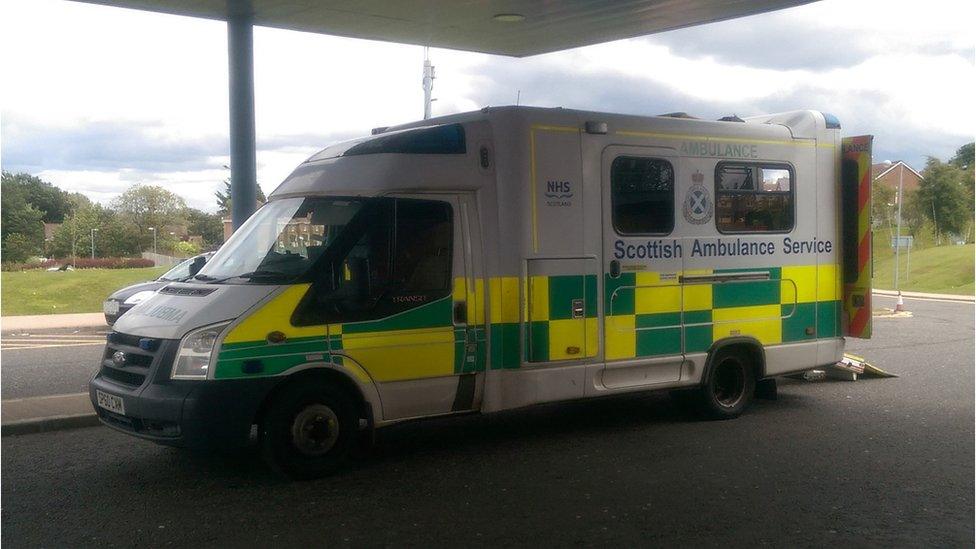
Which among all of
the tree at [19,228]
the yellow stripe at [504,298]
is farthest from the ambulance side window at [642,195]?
the tree at [19,228]

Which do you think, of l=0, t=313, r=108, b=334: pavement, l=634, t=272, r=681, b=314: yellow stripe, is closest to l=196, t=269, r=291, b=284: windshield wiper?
l=634, t=272, r=681, b=314: yellow stripe

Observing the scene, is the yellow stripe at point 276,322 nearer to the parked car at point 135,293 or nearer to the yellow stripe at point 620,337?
the yellow stripe at point 620,337

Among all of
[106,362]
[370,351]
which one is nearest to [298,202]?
[370,351]

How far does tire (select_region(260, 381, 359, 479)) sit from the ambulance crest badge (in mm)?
3680

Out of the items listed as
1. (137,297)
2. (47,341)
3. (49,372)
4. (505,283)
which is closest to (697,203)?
(505,283)

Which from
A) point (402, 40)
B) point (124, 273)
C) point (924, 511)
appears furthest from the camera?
point (124, 273)

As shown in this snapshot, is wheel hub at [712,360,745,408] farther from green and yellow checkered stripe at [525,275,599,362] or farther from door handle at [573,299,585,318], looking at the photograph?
door handle at [573,299,585,318]

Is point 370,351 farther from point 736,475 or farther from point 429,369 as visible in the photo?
point 736,475

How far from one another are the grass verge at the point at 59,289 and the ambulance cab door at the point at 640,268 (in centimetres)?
1993

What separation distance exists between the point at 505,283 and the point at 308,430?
1.95 m

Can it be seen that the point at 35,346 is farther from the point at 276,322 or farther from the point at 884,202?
the point at 884,202

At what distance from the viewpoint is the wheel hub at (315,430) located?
263 inches

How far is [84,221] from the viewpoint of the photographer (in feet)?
121

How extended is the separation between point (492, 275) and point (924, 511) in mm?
3490
